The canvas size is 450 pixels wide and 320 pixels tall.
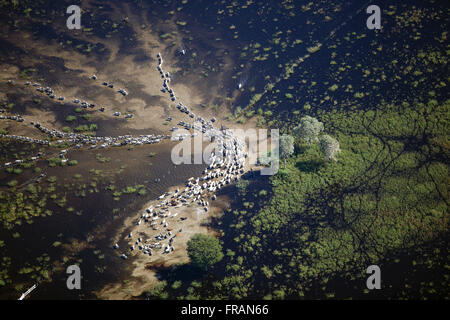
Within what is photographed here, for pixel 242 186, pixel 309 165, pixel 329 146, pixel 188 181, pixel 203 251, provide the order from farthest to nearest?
pixel 188 181
pixel 309 165
pixel 242 186
pixel 329 146
pixel 203 251

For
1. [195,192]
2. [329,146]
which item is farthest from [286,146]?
[195,192]

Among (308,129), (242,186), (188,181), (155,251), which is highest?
(308,129)

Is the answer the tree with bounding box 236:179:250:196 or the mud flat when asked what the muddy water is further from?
the tree with bounding box 236:179:250:196

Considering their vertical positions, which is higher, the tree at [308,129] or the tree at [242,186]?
the tree at [308,129]

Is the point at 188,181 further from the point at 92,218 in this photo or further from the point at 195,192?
the point at 92,218

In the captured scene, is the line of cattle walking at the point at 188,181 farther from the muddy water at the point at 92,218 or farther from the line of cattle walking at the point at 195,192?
the muddy water at the point at 92,218

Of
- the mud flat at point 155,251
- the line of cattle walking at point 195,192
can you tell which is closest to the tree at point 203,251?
the mud flat at point 155,251
